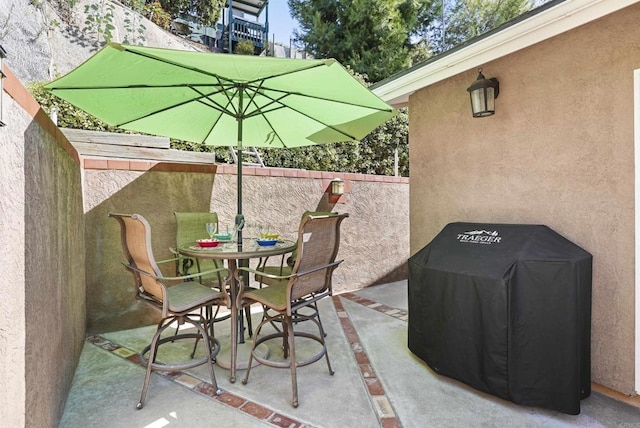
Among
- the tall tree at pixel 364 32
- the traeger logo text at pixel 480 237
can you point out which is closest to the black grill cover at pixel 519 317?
the traeger logo text at pixel 480 237

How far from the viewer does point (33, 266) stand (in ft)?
6.01

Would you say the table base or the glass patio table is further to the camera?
the table base

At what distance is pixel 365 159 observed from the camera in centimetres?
893

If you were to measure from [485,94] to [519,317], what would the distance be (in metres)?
2.14

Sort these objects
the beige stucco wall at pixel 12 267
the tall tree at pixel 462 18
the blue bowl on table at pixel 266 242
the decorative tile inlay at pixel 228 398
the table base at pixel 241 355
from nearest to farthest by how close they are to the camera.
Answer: the beige stucco wall at pixel 12 267, the decorative tile inlay at pixel 228 398, the table base at pixel 241 355, the blue bowl on table at pixel 266 242, the tall tree at pixel 462 18

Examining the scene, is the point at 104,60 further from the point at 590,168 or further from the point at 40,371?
the point at 590,168

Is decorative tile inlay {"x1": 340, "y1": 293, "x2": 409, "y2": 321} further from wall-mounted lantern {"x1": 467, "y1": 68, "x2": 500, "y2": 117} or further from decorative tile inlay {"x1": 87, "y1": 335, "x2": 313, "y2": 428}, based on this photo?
wall-mounted lantern {"x1": 467, "y1": 68, "x2": 500, "y2": 117}

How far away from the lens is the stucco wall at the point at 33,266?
1517mm

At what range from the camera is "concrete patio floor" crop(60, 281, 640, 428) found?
2.49m

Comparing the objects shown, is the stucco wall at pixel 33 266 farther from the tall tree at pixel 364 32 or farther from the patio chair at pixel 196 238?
the tall tree at pixel 364 32

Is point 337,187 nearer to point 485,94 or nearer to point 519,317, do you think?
point 485,94

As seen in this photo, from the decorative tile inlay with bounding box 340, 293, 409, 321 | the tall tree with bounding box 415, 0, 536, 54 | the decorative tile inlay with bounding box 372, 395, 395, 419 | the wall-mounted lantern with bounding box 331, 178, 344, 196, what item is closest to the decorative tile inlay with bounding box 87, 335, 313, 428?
the decorative tile inlay with bounding box 372, 395, 395, 419

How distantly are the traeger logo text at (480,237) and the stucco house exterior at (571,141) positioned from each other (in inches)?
19.9

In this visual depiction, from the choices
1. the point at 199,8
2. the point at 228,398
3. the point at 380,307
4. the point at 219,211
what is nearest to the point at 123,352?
the point at 228,398
